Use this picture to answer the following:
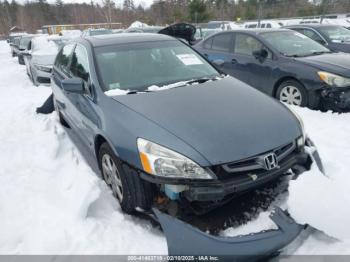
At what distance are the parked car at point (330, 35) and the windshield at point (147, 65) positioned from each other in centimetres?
640

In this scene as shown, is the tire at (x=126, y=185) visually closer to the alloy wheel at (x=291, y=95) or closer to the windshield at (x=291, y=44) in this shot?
the alloy wheel at (x=291, y=95)

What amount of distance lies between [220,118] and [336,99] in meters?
3.17

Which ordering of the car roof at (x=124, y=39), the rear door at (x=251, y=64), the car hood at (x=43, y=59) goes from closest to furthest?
the car roof at (x=124, y=39) → the rear door at (x=251, y=64) → the car hood at (x=43, y=59)

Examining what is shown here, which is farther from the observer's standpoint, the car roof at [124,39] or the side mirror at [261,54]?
the side mirror at [261,54]

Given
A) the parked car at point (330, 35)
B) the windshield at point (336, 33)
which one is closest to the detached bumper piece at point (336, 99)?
the parked car at point (330, 35)

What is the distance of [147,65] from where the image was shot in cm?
348

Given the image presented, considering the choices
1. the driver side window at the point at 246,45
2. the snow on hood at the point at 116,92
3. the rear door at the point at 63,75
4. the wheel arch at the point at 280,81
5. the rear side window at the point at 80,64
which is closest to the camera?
the snow on hood at the point at 116,92

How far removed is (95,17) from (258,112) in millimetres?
75013

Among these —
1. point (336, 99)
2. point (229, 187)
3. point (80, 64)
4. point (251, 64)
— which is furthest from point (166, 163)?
point (251, 64)

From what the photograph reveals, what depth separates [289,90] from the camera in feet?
17.8

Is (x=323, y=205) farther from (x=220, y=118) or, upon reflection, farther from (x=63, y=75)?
(x=63, y=75)

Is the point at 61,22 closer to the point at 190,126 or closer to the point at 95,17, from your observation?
the point at 95,17

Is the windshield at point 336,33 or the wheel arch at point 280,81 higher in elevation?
the windshield at point 336,33

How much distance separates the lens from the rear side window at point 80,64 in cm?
348
